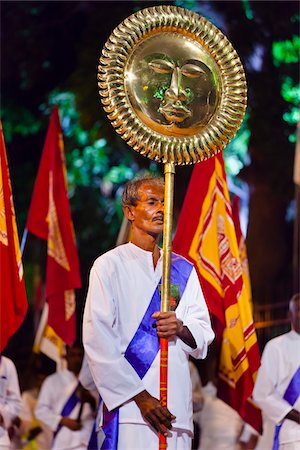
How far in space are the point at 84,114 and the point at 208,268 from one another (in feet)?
24.1

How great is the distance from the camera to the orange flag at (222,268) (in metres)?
7.86

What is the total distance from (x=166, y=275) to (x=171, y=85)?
110cm

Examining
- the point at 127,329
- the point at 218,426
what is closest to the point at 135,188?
the point at 127,329

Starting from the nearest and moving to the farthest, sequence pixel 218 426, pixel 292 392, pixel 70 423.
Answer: pixel 292 392
pixel 70 423
pixel 218 426

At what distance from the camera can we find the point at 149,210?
6.12 m

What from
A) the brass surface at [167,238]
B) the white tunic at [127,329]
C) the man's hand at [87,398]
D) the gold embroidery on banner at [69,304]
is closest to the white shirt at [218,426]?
the man's hand at [87,398]

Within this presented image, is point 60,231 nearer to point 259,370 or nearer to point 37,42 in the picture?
point 259,370

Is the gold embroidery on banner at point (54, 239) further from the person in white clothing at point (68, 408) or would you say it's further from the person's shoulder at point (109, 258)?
the person's shoulder at point (109, 258)

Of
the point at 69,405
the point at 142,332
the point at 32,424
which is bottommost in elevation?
the point at 32,424

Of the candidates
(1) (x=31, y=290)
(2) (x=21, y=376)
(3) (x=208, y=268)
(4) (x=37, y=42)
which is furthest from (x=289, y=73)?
(1) (x=31, y=290)

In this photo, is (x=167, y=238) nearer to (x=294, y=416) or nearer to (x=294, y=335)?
(x=294, y=416)

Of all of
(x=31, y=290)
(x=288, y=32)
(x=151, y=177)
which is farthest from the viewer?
(x=31, y=290)

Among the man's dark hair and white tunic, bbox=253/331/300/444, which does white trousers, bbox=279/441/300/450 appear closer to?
white tunic, bbox=253/331/300/444

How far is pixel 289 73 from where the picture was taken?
14195 millimetres
